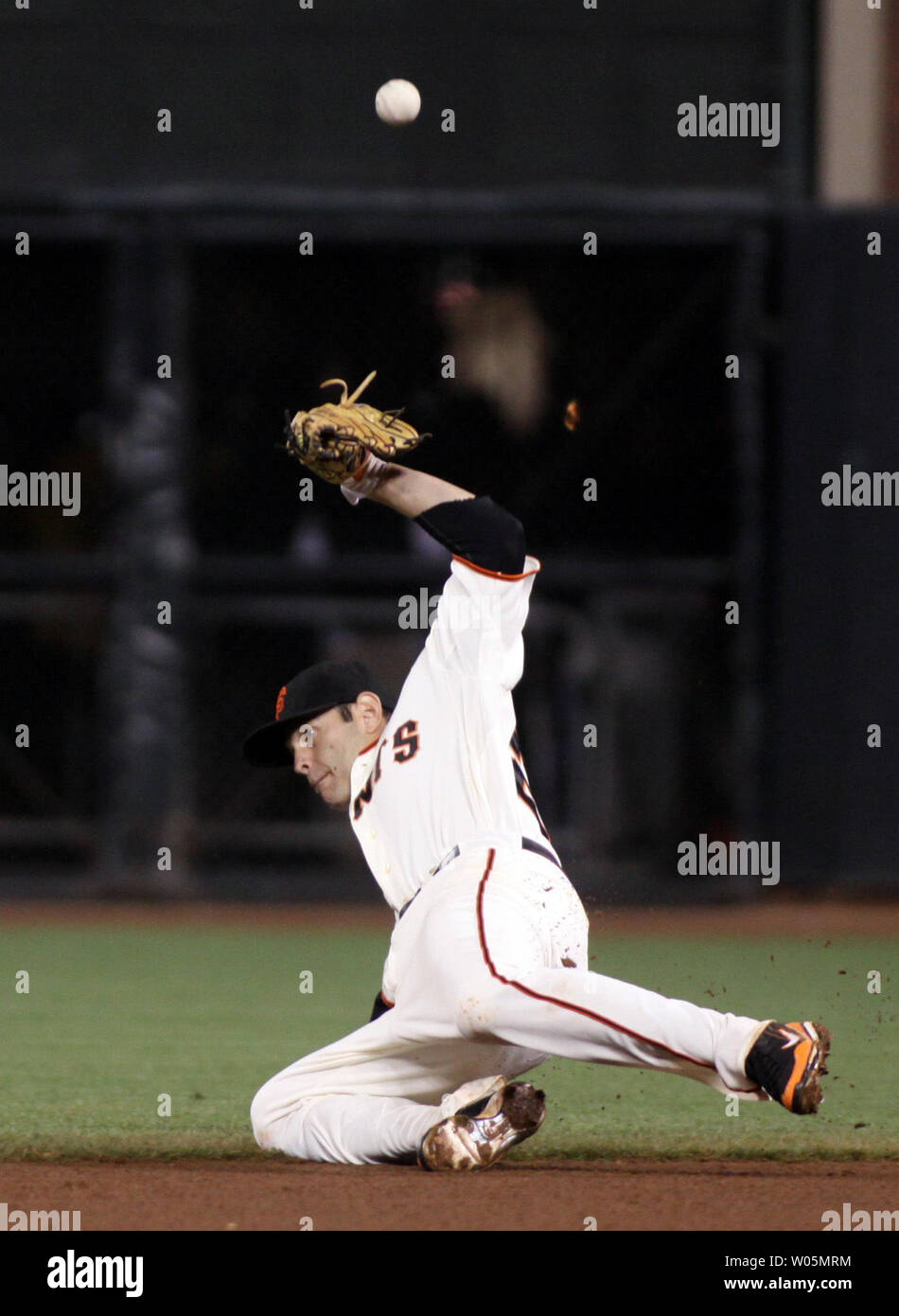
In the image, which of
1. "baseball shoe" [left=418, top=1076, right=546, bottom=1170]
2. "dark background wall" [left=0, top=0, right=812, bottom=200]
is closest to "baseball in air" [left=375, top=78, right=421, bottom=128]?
"dark background wall" [left=0, top=0, right=812, bottom=200]

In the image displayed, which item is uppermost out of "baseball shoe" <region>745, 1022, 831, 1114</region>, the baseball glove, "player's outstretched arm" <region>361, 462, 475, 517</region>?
the baseball glove

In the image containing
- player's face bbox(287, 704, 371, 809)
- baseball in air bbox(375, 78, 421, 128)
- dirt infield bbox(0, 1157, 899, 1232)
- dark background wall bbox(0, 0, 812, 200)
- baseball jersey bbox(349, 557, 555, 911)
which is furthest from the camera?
dark background wall bbox(0, 0, 812, 200)

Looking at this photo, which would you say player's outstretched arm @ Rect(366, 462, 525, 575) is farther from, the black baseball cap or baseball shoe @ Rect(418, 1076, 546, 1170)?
baseball shoe @ Rect(418, 1076, 546, 1170)

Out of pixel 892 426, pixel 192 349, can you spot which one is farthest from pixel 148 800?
pixel 892 426

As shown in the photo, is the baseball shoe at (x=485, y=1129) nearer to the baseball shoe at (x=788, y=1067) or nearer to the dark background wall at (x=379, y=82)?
the baseball shoe at (x=788, y=1067)

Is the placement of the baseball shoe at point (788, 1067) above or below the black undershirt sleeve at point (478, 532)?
below

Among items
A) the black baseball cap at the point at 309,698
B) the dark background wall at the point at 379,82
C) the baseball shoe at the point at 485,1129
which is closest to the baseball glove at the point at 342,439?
the black baseball cap at the point at 309,698
